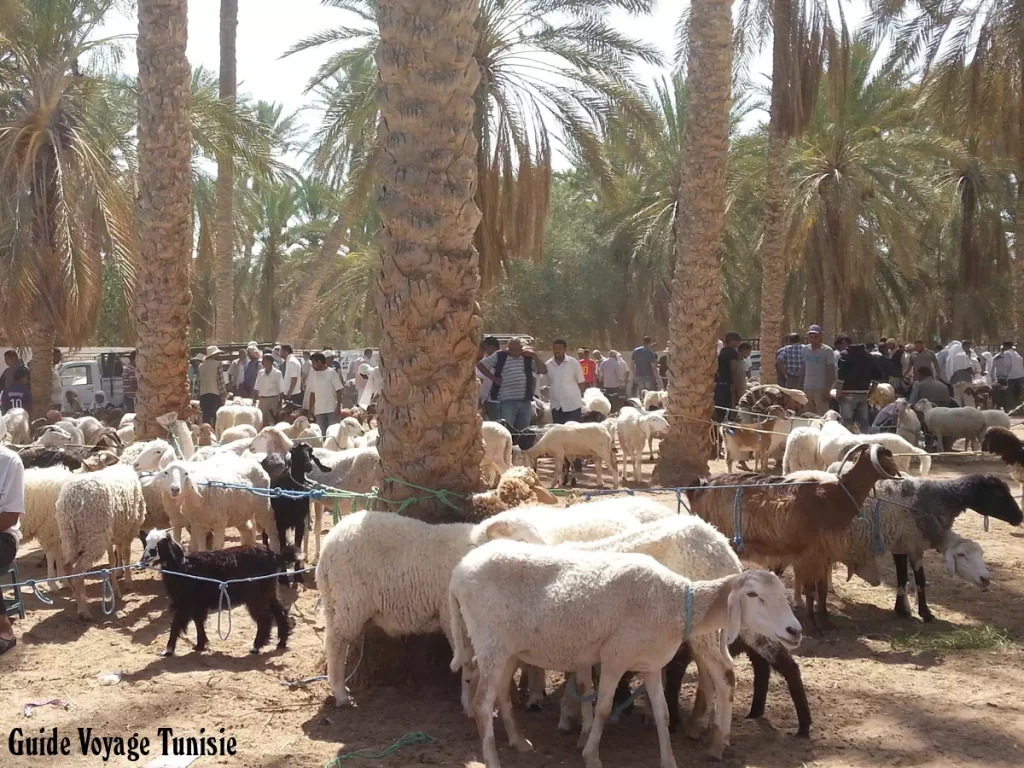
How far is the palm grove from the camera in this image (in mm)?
6723

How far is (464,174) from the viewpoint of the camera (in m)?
6.78

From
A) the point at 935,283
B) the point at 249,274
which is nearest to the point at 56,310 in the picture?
the point at 249,274

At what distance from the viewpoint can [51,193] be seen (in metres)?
15.6

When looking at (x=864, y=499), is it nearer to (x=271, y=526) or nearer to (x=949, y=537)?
(x=949, y=537)

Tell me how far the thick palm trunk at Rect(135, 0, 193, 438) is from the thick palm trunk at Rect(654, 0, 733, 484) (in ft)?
20.0

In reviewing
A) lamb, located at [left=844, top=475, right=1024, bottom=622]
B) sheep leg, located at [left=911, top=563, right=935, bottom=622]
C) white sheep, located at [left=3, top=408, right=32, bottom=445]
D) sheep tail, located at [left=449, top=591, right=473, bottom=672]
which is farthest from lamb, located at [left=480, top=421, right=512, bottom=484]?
white sheep, located at [left=3, top=408, right=32, bottom=445]

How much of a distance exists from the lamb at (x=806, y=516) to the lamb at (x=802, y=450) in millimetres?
3260

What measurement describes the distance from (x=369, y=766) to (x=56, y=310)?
12.7 metres

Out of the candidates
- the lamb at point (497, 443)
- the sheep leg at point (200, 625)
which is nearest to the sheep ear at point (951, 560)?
the lamb at point (497, 443)

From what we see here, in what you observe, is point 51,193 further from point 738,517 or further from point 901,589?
point 901,589

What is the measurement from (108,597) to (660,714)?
203 inches

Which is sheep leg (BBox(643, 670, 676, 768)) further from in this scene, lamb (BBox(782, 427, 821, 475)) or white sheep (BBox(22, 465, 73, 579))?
lamb (BBox(782, 427, 821, 475))

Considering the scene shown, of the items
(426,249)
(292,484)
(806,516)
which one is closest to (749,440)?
(806,516)

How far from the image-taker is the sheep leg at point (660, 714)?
15.6ft
